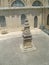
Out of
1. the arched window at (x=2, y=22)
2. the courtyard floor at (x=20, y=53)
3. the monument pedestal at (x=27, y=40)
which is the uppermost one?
the arched window at (x=2, y=22)

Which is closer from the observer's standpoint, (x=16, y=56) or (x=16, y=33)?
(x=16, y=56)

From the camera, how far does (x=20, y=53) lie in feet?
47.0

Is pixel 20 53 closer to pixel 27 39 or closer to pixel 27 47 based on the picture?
pixel 27 47

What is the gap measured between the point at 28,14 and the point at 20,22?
1849 mm

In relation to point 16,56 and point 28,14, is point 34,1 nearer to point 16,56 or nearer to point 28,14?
point 28,14

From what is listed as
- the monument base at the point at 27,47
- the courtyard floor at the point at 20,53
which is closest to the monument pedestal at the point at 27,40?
the monument base at the point at 27,47

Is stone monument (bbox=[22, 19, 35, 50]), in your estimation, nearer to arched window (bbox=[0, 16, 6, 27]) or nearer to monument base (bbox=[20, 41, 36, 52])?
monument base (bbox=[20, 41, 36, 52])

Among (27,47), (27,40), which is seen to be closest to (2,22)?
(27,40)

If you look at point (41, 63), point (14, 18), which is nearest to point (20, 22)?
point (14, 18)

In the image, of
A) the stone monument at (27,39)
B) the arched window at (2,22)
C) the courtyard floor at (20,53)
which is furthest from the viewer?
the arched window at (2,22)

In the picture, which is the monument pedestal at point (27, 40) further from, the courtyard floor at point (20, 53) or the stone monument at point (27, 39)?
the courtyard floor at point (20, 53)

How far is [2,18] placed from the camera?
22156 millimetres

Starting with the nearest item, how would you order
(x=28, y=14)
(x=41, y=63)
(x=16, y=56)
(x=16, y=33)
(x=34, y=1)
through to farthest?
(x=41, y=63), (x=16, y=56), (x=16, y=33), (x=28, y=14), (x=34, y=1)

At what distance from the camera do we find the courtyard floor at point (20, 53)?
1273cm
